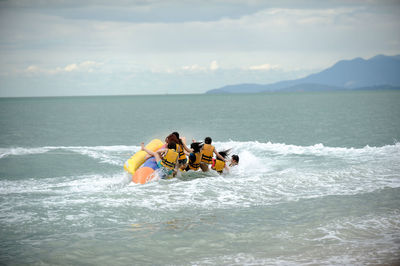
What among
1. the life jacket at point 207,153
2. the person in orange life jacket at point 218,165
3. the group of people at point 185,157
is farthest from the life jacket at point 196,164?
the person in orange life jacket at point 218,165

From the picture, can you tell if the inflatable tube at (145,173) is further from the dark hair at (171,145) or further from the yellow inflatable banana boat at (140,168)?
the dark hair at (171,145)

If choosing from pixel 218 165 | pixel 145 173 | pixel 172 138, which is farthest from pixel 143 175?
pixel 218 165

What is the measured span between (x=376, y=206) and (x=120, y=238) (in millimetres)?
5186

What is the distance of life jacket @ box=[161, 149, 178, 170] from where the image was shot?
9648 mm

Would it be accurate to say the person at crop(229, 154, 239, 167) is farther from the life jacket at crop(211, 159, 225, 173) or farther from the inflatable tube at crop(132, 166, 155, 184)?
the inflatable tube at crop(132, 166, 155, 184)

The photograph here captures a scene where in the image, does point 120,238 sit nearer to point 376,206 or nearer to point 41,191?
point 41,191

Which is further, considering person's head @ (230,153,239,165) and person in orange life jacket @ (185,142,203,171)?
person's head @ (230,153,239,165)

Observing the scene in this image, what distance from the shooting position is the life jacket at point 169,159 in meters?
9.65

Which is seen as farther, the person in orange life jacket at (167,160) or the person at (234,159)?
the person at (234,159)

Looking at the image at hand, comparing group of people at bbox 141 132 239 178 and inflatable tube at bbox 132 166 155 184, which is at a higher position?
group of people at bbox 141 132 239 178

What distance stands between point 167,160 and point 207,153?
4.50 ft

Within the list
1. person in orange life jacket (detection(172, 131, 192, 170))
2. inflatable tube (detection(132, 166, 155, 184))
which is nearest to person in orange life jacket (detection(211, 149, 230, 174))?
person in orange life jacket (detection(172, 131, 192, 170))

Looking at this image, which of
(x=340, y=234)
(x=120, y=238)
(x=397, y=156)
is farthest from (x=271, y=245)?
(x=397, y=156)

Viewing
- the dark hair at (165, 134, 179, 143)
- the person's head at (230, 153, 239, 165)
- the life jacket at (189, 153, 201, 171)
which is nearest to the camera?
the dark hair at (165, 134, 179, 143)
